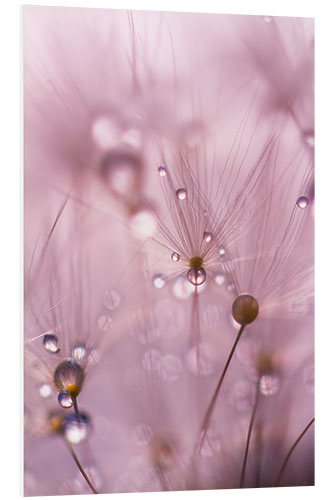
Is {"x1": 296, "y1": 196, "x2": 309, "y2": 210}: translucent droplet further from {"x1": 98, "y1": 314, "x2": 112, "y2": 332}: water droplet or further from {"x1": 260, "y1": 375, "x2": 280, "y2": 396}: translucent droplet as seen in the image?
{"x1": 98, "y1": 314, "x2": 112, "y2": 332}: water droplet

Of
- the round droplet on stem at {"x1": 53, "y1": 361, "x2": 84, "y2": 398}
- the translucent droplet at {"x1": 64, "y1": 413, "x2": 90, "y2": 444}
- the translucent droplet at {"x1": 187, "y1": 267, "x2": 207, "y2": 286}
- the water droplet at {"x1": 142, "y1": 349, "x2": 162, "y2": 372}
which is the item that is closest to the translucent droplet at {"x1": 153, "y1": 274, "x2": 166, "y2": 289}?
the translucent droplet at {"x1": 187, "y1": 267, "x2": 207, "y2": 286}

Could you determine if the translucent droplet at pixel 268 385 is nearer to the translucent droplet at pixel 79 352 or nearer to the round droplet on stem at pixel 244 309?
the round droplet on stem at pixel 244 309

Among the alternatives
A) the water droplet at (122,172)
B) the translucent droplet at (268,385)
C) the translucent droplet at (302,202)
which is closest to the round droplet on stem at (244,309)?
the translucent droplet at (268,385)

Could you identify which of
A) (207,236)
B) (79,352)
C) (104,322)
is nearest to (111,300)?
(104,322)

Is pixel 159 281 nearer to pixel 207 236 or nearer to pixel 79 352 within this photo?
pixel 207 236

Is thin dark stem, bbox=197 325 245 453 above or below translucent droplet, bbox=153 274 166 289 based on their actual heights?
below
